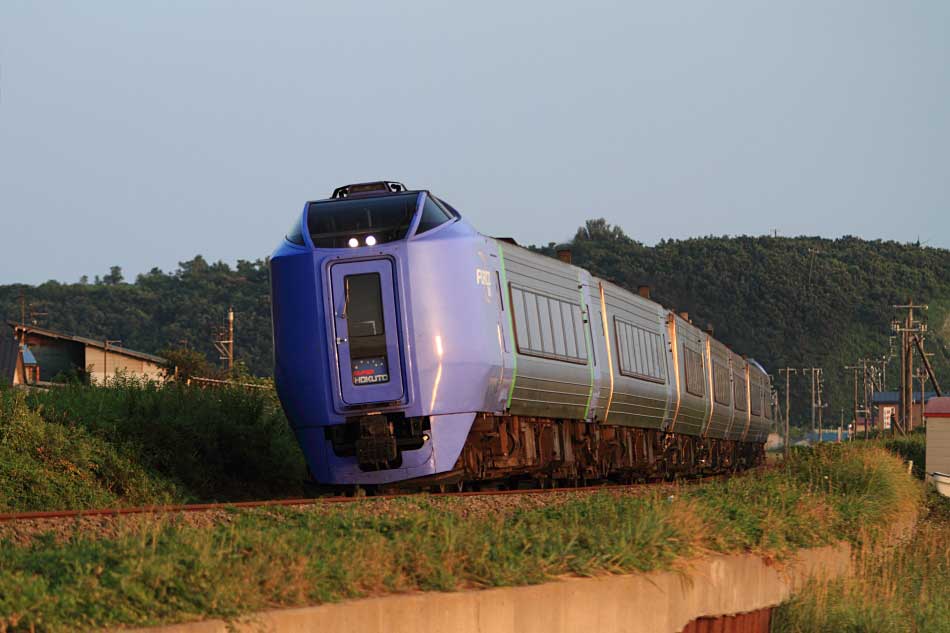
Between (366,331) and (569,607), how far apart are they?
22.9ft

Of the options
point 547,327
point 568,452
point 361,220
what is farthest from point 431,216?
point 568,452

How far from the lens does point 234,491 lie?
19.8 metres

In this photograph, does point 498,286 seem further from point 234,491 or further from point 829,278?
point 829,278

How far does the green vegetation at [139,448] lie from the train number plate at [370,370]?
10.9 ft

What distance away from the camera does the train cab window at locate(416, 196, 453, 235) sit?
1577cm

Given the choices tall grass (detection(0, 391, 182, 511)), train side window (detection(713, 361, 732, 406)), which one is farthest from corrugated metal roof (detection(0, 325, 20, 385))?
tall grass (detection(0, 391, 182, 511))

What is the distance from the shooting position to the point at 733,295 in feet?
475

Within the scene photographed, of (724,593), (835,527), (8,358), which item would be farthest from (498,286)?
(8,358)

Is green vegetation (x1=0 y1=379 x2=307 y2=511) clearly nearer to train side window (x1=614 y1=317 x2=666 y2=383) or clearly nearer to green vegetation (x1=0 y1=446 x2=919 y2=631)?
train side window (x1=614 y1=317 x2=666 y2=383)

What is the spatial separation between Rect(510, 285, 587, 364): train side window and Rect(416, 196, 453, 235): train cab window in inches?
60.7

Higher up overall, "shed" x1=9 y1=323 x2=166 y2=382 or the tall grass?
"shed" x1=9 y1=323 x2=166 y2=382

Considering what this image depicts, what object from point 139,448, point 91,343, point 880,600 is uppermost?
point 91,343

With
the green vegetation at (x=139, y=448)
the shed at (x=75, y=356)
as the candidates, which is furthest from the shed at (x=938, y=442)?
the shed at (x=75, y=356)

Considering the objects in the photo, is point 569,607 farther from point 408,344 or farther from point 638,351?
point 638,351
